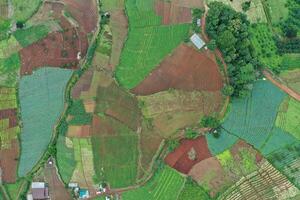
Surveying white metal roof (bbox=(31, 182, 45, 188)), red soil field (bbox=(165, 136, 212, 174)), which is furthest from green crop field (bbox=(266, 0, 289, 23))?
white metal roof (bbox=(31, 182, 45, 188))

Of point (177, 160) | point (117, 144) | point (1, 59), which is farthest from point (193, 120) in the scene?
point (1, 59)

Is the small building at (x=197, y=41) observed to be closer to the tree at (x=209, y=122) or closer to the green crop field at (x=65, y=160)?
the tree at (x=209, y=122)

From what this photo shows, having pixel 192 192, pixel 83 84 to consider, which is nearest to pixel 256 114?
pixel 192 192

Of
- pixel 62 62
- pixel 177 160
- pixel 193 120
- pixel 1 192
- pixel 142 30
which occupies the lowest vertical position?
pixel 1 192

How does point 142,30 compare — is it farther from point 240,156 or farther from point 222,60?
point 240,156

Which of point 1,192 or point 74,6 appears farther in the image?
point 74,6

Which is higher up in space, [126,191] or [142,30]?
[142,30]
